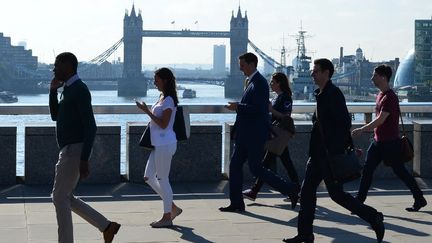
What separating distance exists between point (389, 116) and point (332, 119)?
67.4 inches

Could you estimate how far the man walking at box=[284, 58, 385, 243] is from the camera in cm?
670

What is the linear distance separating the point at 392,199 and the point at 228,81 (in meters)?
109

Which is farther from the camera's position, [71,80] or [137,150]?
[137,150]

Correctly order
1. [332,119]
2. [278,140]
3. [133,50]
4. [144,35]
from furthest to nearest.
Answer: [144,35] → [133,50] → [278,140] → [332,119]

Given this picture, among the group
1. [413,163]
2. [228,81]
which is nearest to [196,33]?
[228,81]

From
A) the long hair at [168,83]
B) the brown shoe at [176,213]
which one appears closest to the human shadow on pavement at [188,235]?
the brown shoe at [176,213]

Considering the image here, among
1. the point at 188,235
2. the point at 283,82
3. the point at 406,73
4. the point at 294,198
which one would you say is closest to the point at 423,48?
the point at 406,73

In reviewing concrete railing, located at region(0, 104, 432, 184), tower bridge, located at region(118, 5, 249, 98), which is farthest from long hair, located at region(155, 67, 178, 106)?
tower bridge, located at region(118, 5, 249, 98)

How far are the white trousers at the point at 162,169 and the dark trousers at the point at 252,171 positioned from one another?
0.82 m

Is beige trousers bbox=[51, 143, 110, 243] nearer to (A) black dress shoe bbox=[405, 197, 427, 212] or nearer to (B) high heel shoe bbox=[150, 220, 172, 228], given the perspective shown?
(B) high heel shoe bbox=[150, 220, 172, 228]

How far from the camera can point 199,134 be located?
33.2 ft

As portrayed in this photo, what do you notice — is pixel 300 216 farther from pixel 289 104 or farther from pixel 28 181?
pixel 28 181

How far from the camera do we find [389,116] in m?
8.25

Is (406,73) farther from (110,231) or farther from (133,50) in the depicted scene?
(110,231)
